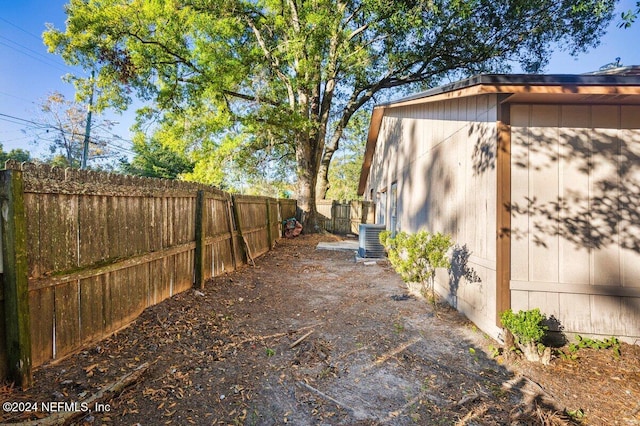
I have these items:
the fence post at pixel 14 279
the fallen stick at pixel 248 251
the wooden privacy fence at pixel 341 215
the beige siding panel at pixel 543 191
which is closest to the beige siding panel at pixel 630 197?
the beige siding panel at pixel 543 191

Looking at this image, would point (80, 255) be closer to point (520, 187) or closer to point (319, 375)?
point (319, 375)

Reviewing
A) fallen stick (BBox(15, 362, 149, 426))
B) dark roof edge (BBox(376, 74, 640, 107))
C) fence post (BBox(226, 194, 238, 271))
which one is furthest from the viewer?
fence post (BBox(226, 194, 238, 271))

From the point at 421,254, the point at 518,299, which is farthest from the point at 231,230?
the point at 518,299

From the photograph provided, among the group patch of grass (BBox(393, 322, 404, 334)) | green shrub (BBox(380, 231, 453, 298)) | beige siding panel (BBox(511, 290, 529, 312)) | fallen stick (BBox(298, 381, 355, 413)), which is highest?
green shrub (BBox(380, 231, 453, 298))

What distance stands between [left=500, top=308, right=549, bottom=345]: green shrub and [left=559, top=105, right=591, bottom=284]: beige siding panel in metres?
0.70

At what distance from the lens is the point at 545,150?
146 inches

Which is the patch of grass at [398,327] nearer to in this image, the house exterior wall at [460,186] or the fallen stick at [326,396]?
the house exterior wall at [460,186]

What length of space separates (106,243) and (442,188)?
5165 mm

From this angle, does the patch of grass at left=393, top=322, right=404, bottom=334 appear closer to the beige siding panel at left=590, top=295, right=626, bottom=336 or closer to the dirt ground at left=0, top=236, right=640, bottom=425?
the dirt ground at left=0, top=236, right=640, bottom=425

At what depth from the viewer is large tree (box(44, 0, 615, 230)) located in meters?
10.5

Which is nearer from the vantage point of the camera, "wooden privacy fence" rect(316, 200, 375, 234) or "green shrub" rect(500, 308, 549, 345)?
"green shrub" rect(500, 308, 549, 345)

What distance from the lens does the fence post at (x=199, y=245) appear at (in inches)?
206

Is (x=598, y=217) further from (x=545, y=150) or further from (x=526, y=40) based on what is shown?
(x=526, y=40)

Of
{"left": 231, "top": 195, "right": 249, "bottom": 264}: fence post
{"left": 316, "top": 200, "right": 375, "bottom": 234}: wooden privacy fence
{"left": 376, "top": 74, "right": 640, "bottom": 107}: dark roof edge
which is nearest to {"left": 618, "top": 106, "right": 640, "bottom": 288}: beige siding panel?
{"left": 376, "top": 74, "right": 640, "bottom": 107}: dark roof edge
